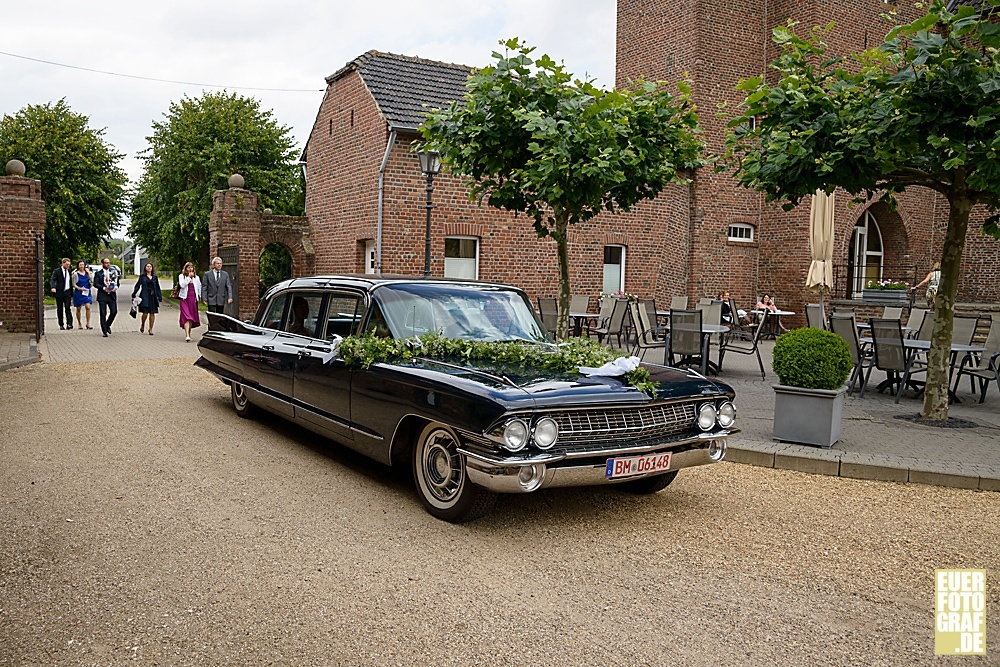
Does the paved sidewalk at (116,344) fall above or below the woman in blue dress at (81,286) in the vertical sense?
below

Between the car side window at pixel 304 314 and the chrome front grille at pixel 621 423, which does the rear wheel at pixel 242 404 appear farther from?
the chrome front grille at pixel 621 423

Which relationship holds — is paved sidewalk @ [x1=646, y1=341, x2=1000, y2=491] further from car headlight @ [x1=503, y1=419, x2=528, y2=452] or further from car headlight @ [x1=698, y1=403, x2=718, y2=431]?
car headlight @ [x1=503, y1=419, x2=528, y2=452]

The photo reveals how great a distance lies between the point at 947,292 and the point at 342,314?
6.32 m

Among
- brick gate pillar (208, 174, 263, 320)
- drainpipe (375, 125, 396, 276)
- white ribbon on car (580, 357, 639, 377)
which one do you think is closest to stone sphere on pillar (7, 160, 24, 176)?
brick gate pillar (208, 174, 263, 320)

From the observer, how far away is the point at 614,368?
17.7ft

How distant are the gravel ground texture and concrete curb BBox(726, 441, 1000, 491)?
0.17 meters

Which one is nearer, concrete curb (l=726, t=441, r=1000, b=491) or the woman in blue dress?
concrete curb (l=726, t=441, r=1000, b=491)

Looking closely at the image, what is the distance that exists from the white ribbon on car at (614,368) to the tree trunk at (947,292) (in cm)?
474

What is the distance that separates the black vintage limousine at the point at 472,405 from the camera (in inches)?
184

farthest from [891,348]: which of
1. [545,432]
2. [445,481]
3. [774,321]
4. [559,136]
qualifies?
[774,321]

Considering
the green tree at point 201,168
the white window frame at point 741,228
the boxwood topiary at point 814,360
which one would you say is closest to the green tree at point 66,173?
the green tree at point 201,168

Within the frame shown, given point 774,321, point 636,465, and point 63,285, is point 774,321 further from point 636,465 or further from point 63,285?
point 636,465

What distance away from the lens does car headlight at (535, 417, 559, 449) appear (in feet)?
15.3

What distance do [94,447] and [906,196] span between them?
24902mm
